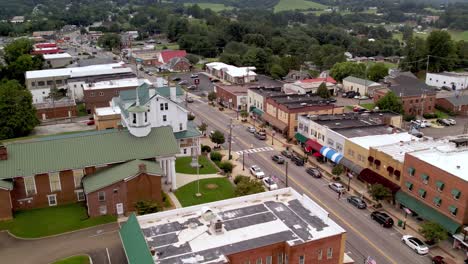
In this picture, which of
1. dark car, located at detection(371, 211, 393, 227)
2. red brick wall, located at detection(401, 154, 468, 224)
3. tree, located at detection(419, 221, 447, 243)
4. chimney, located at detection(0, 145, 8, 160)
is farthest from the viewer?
chimney, located at detection(0, 145, 8, 160)

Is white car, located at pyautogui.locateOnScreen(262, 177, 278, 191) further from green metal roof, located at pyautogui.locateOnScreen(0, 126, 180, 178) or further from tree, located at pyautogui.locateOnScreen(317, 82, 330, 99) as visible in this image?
tree, located at pyautogui.locateOnScreen(317, 82, 330, 99)

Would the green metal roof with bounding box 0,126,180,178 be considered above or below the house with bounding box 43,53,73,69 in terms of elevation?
above

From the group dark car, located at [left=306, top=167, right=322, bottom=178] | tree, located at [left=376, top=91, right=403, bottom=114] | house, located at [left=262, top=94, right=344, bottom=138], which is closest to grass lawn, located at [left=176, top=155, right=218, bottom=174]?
dark car, located at [left=306, top=167, right=322, bottom=178]

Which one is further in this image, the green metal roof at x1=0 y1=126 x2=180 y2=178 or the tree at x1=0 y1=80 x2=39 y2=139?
the tree at x1=0 y1=80 x2=39 y2=139

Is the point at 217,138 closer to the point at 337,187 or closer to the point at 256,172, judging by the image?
the point at 256,172

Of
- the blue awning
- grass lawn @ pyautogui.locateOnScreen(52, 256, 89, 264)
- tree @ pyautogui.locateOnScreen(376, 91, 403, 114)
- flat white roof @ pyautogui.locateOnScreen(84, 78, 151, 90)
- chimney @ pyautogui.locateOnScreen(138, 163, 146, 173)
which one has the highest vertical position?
chimney @ pyautogui.locateOnScreen(138, 163, 146, 173)

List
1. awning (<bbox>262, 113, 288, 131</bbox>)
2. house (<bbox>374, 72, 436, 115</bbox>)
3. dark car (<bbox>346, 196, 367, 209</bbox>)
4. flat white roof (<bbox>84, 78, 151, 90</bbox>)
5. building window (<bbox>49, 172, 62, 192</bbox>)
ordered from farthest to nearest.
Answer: flat white roof (<bbox>84, 78, 151, 90</bbox>)
house (<bbox>374, 72, 436, 115</bbox>)
awning (<bbox>262, 113, 288, 131</bbox>)
dark car (<bbox>346, 196, 367, 209</bbox>)
building window (<bbox>49, 172, 62, 192</bbox>)

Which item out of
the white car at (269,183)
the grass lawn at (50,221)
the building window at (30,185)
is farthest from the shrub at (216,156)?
the building window at (30,185)
